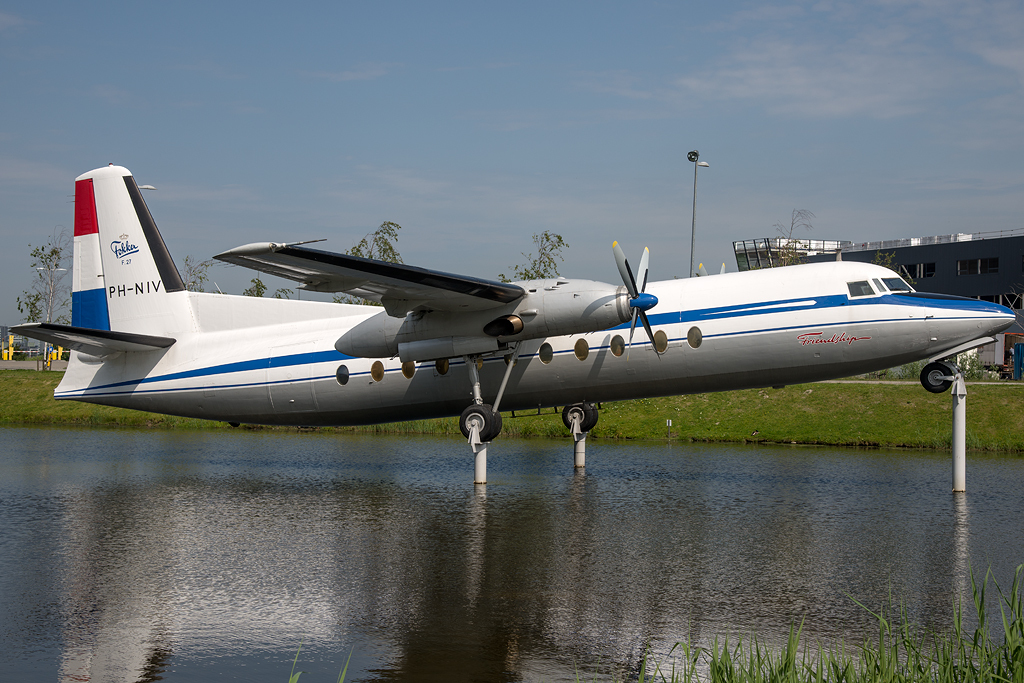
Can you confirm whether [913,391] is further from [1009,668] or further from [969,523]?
[1009,668]

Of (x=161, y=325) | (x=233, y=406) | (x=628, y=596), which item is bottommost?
(x=628, y=596)

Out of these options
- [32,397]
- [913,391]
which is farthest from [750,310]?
[32,397]

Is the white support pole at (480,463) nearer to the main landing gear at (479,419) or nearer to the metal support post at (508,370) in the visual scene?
the main landing gear at (479,419)

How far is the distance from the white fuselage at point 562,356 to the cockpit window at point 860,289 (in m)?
0.11

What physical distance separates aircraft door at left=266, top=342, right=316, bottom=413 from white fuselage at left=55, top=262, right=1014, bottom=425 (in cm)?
3

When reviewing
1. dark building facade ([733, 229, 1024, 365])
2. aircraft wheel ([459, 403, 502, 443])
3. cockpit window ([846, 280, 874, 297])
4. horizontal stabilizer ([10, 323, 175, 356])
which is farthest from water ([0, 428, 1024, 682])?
dark building facade ([733, 229, 1024, 365])

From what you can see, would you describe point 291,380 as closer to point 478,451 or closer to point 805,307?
point 478,451

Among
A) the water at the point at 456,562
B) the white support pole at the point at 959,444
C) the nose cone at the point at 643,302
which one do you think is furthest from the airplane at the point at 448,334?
the water at the point at 456,562

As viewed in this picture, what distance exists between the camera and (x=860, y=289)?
18.1 meters

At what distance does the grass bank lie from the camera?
30688 millimetres

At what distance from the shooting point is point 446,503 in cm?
Answer: 1727

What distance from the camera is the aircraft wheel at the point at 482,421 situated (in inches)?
754

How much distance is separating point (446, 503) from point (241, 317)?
9232mm

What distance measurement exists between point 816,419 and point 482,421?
19135 millimetres
